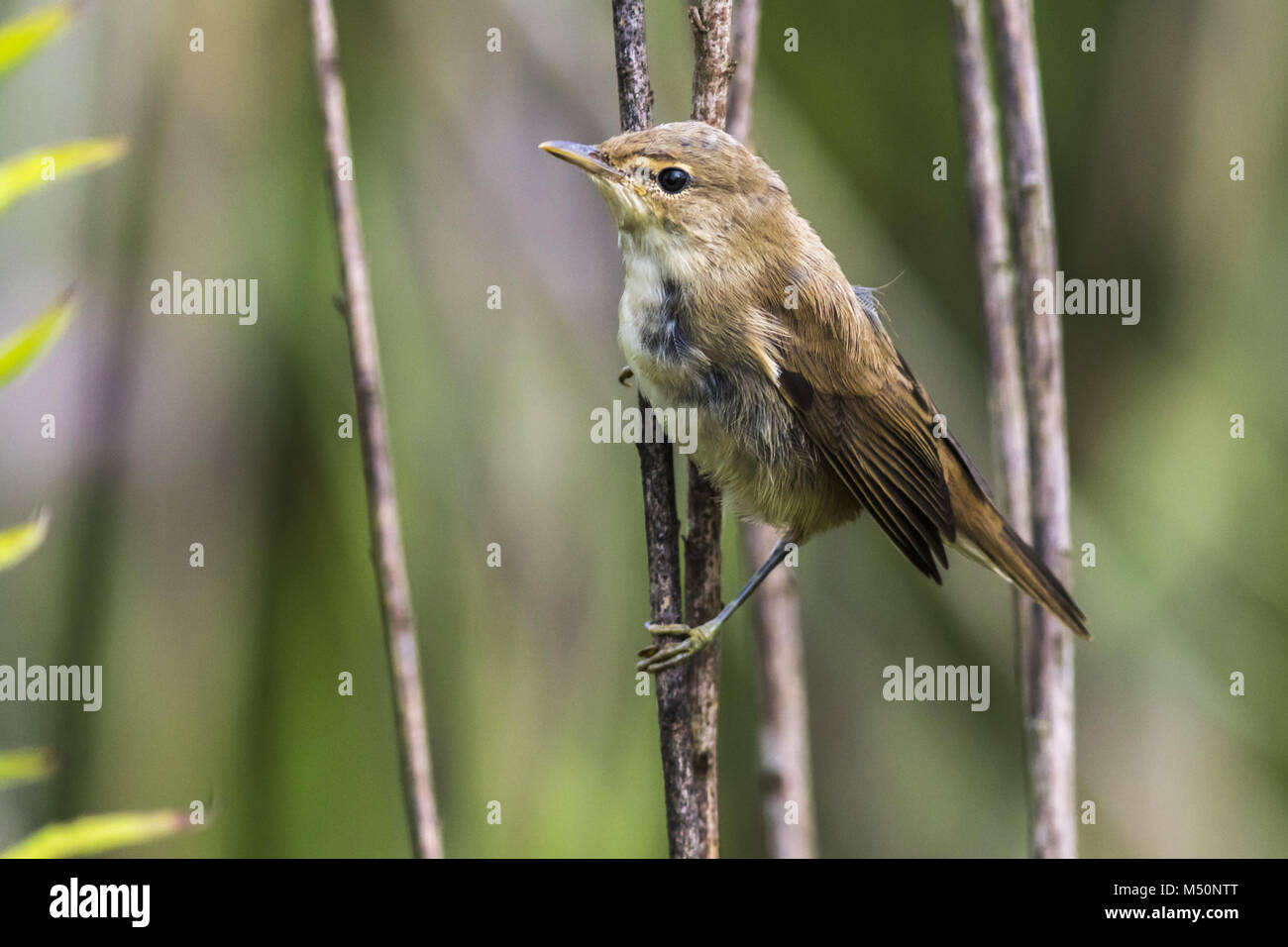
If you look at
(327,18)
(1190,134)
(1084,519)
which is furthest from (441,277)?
(1190,134)

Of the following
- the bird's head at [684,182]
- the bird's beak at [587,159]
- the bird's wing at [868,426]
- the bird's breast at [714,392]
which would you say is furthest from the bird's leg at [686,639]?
the bird's beak at [587,159]

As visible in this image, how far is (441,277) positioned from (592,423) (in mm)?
609

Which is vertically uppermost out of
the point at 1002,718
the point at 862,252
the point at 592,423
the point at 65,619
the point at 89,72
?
the point at 89,72

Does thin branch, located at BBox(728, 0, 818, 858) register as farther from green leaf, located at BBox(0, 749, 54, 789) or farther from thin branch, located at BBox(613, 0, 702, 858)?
green leaf, located at BBox(0, 749, 54, 789)

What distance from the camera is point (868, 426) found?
9.78 feet

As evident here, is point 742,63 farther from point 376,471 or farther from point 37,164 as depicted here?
point 37,164

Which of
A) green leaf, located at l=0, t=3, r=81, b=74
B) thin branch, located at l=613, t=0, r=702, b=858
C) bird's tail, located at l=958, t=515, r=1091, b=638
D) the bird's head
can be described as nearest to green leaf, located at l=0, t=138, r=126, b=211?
green leaf, located at l=0, t=3, r=81, b=74

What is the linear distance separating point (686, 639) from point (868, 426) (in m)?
0.80

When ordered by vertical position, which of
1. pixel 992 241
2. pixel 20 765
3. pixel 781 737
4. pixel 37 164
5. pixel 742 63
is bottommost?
pixel 781 737

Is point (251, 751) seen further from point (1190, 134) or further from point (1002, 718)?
point (1190, 134)

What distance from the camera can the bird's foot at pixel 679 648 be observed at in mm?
2400

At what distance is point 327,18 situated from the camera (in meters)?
2.27

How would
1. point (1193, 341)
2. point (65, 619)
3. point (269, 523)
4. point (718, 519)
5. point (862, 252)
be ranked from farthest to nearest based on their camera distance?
point (1193, 341)
point (862, 252)
point (269, 523)
point (65, 619)
point (718, 519)

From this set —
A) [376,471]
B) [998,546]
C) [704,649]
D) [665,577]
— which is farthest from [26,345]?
[998,546]
